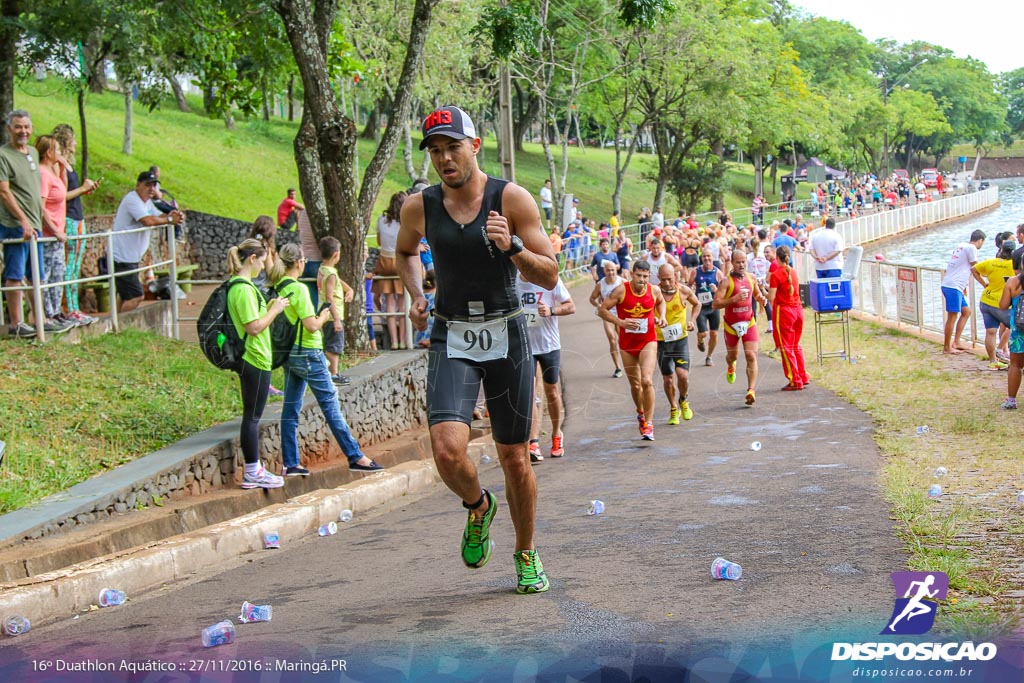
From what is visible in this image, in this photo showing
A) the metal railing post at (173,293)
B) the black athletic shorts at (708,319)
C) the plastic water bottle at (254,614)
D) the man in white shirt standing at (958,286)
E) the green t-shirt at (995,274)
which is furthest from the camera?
the black athletic shorts at (708,319)

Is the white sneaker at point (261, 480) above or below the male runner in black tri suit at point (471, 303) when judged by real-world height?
below

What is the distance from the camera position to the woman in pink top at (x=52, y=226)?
1178 centimetres

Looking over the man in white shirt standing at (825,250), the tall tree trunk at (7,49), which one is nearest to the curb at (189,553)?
the tall tree trunk at (7,49)

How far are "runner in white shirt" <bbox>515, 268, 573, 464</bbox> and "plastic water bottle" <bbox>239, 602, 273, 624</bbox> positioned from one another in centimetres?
Result: 552

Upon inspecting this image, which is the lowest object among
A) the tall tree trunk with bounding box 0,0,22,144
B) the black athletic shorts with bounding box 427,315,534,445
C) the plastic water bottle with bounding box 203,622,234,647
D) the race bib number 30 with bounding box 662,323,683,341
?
the plastic water bottle with bounding box 203,622,234,647

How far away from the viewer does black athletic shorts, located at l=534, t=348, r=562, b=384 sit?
1160 centimetres

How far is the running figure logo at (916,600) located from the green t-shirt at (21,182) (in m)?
8.66

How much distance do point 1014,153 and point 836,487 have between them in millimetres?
121842

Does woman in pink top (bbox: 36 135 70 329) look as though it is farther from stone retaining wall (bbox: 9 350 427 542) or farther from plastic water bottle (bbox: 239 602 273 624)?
plastic water bottle (bbox: 239 602 273 624)

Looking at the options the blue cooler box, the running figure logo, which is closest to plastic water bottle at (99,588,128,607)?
the running figure logo

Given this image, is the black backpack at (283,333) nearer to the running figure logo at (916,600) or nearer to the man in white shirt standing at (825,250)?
the running figure logo at (916,600)

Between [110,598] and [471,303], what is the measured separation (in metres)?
2.64

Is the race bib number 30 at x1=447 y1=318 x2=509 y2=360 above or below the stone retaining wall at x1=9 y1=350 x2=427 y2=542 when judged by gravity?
above

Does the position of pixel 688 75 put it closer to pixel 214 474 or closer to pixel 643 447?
pixel 643 447
